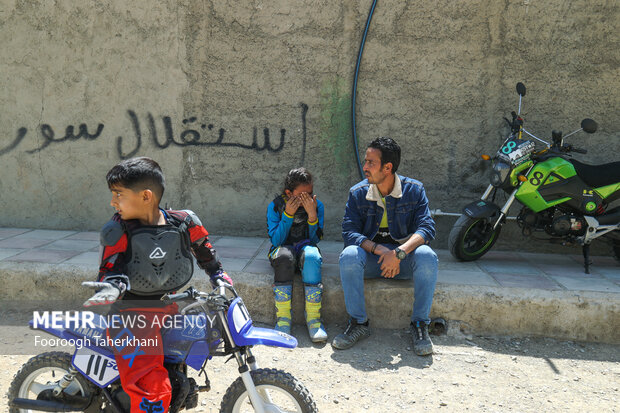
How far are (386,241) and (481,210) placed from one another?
970 millimetres

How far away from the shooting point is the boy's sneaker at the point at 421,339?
3142 millimetres

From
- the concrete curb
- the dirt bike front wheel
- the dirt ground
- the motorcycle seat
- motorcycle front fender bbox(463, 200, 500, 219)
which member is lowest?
the dirt ground

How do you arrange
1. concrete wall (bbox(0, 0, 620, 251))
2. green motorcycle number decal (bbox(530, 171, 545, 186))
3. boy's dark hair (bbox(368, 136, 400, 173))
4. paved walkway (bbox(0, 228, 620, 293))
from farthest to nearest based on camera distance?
concrete wall (bbox(0, 0, 620, 251)) < green motorcycle number decal (bbox(530, 171, 545, 186)) < paved walkway (bbox(0, 228, 620, 293)) < boy's dark hair (bbox(368, 136, 400, 173))

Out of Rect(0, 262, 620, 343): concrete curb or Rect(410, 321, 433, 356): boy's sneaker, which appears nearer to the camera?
Rect(410, 321, 433, 356): boy's sneaker

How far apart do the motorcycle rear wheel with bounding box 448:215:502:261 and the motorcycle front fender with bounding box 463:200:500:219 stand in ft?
0.15

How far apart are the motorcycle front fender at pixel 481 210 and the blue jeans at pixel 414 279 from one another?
87 cm

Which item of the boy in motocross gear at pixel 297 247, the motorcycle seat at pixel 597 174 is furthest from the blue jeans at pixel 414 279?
the motorcycle seat at pixel 597 174

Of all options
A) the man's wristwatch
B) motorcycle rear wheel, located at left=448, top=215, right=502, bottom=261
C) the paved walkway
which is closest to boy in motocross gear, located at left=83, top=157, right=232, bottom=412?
the man's wristwatch

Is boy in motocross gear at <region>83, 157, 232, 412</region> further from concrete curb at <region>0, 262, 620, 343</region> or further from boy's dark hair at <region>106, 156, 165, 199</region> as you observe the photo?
concrete curb at <region>0, 262, 620, 343</region>

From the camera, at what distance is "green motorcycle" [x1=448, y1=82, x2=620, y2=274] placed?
3883mm

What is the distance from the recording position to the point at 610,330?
338 cm

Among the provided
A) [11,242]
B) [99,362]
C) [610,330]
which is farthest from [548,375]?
[11,242]

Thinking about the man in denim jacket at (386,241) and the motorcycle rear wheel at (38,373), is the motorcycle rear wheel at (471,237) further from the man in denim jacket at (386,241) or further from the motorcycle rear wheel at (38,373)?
the motorcycle rear wheel at (38,373)

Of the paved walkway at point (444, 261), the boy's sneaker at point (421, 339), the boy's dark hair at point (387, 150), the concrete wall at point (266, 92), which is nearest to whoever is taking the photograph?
the boy's sneaker at point (421, 339)
